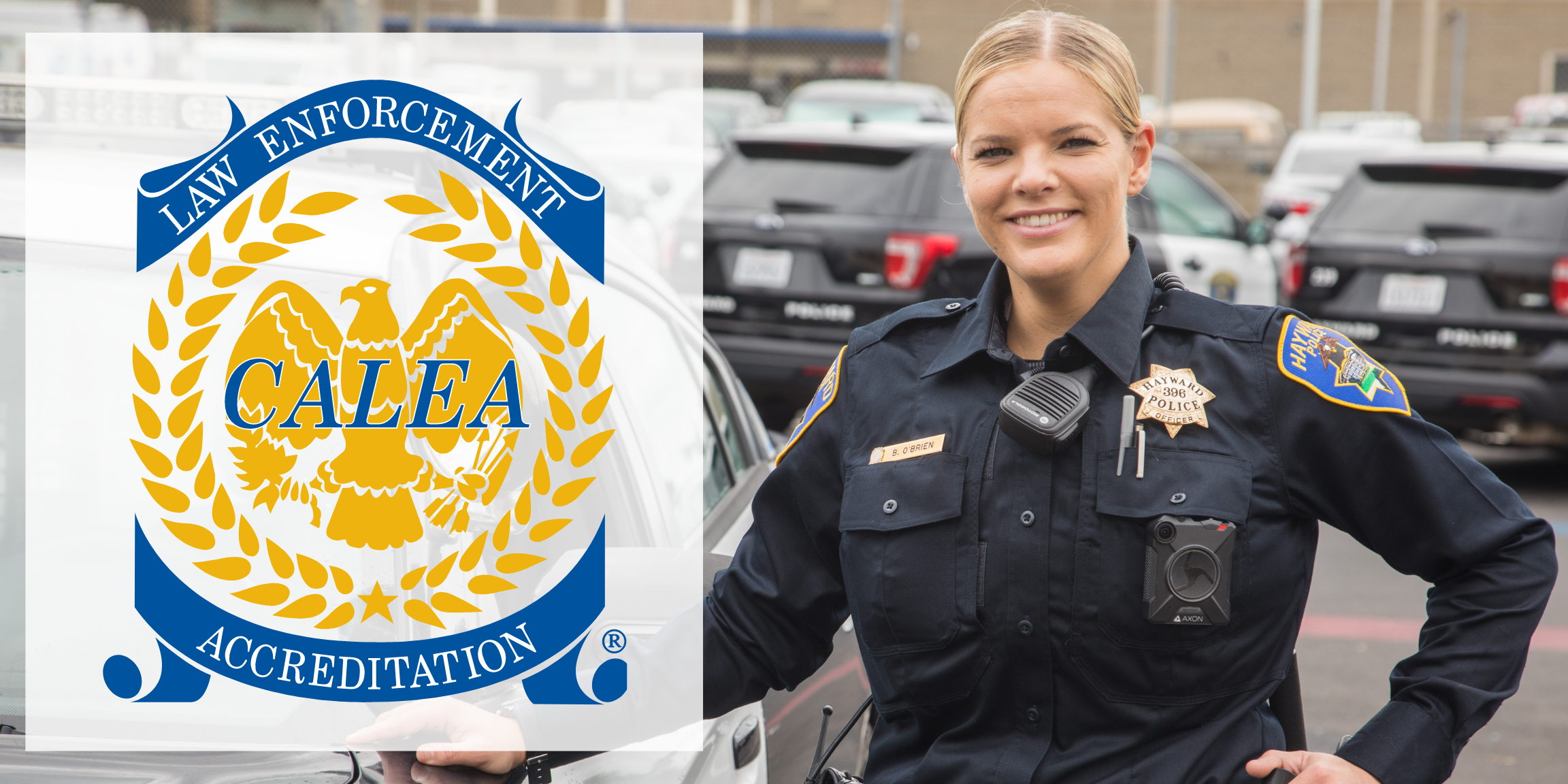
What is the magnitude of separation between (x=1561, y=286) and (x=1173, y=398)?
21.8 ft

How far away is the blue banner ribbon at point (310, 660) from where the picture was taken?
1842 millimetres

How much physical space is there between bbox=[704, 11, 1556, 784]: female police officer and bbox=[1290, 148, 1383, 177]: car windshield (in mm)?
19119

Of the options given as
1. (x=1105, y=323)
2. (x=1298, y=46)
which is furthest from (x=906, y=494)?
(x=1298, y=46)

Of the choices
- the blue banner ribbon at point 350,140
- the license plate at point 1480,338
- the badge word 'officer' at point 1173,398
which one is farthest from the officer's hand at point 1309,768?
the license plate at point 1480,338

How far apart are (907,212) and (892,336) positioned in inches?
223

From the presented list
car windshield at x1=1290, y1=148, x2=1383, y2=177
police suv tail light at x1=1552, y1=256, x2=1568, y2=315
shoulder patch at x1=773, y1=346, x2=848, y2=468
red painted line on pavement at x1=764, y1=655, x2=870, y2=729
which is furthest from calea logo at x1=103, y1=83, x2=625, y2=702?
car windshield at x1=1290, y1=148, x2=1383, y2=177

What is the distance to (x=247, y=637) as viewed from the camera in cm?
185

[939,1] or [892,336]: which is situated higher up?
[939,1]

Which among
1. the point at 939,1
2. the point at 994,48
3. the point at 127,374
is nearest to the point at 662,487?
the point at 127,374

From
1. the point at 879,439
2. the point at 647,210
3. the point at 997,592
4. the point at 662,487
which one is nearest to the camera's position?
the point at 997,592

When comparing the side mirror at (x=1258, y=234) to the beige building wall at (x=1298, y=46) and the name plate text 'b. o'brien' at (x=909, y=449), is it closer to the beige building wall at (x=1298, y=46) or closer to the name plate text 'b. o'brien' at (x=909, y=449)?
the name plate text 'b. o'brien' at (x=909, y=449)

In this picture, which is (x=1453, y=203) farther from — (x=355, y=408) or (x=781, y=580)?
(x=355, y=408)

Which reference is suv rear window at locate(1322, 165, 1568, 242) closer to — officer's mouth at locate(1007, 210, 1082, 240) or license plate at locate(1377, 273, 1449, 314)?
license plate at locate(1377, 273, 1449, 314)

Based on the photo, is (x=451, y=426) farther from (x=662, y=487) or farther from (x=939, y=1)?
(x=939, y=1)
